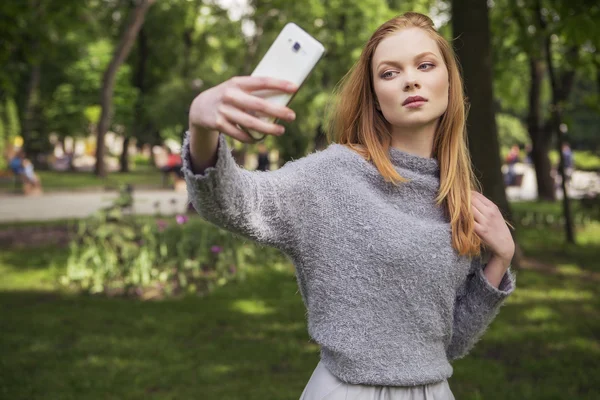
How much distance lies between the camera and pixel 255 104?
1.39 m

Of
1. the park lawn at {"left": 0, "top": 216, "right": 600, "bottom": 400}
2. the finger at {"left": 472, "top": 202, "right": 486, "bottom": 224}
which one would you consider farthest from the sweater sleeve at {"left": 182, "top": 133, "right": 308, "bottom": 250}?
the park lawn at {"left": 0, "top": 216, "right": 600, "bottom": 400}

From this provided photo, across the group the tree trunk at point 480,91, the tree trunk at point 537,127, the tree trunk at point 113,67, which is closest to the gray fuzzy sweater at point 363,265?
the tree trunk at point 480,91

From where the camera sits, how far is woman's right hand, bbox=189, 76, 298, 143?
139cm

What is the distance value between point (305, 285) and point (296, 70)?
2.18ft

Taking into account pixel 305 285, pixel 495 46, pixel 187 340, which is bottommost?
pixel 187 340

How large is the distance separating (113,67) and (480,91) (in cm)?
1662

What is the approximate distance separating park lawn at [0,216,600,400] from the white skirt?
2.95 meters

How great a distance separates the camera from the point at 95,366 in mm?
5539

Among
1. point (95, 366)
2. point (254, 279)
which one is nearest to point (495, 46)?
point (254, 279)

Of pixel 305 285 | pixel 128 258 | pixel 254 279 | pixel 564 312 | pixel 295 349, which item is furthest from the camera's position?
pixel 254 279

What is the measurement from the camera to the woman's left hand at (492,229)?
6.66ft

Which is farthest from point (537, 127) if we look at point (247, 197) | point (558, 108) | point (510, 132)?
point (510, 132)

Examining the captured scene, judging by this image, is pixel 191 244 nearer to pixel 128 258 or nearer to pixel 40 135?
pixel 128 258

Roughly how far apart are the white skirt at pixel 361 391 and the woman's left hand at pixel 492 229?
1.27 ft
